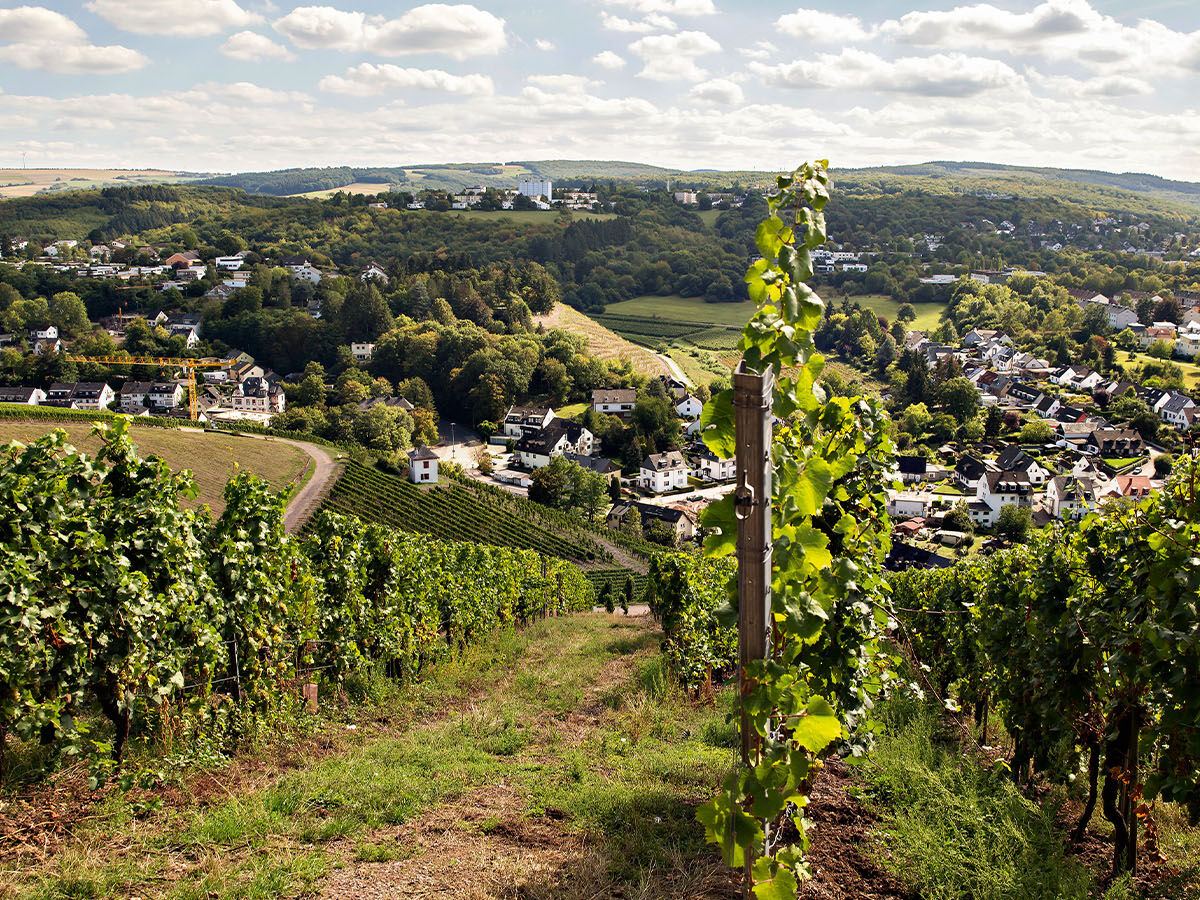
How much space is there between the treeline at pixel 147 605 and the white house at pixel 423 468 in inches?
1750

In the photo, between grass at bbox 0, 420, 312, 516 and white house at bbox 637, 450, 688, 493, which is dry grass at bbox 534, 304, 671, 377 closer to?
white house at bbox 637, 450, 688, 493

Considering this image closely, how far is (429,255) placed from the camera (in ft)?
430

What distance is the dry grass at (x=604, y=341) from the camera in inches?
4094

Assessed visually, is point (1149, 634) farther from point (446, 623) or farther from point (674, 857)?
point (446, 623)

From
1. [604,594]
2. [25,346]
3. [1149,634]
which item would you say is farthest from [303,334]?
[1149,634]

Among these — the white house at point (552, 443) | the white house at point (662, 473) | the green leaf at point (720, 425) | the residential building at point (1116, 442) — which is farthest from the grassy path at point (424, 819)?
the residential building at point (1116, 442)

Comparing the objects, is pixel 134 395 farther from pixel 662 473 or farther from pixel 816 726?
pixel 816 726

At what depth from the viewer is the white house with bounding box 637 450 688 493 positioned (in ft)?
240

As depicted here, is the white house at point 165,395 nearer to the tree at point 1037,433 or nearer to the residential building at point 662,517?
the residential building at point 662,517

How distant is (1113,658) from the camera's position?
5477mm

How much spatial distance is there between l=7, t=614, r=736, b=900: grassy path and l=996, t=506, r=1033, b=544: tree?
2171 inches

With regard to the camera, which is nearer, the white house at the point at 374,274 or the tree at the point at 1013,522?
the tree at the point at 1013,522

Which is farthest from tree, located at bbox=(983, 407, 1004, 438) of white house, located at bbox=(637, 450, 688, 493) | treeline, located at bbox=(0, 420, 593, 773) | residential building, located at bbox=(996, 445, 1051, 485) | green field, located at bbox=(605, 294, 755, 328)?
treeline, located at bbox=(0, 420, 593, 773)

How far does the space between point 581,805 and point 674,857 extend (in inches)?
47.6
